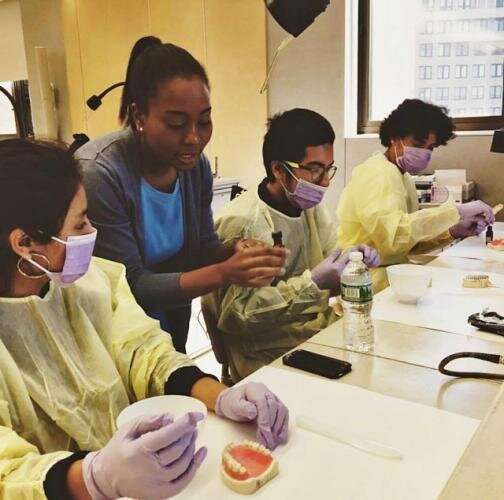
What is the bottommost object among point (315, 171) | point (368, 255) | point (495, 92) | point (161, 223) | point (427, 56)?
point (368, 255)

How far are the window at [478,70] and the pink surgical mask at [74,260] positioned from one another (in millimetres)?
3106

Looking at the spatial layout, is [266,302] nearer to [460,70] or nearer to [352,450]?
[352,450]

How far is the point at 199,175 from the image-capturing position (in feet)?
5.68

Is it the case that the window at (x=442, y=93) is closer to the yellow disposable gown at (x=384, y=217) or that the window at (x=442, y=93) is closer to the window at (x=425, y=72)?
the window at (x=425, y=72)

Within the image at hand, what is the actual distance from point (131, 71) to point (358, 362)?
3.33 ft

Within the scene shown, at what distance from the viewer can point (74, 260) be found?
1004 mm

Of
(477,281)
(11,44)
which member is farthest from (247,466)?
(11,44)

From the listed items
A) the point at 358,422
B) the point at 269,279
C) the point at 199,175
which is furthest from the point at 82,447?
the point at 199,175

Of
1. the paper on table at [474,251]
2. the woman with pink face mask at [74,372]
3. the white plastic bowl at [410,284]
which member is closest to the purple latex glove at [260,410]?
the woman with pink face mask at [74,372]

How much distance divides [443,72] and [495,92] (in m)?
0.35

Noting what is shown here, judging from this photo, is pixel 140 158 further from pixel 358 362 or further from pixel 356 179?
pixel 356 179

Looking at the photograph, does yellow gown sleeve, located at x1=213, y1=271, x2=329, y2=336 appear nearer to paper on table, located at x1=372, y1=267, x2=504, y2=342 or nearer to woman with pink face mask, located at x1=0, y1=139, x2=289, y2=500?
paper on table, located at x1=372, y1=267, x2=504, y2=342

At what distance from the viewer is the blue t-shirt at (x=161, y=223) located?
1551mm

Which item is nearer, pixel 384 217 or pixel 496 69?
pixel 384 217
